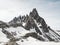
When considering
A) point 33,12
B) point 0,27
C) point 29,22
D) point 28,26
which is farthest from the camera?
point 33,12

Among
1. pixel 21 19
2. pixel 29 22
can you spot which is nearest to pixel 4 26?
pixel 29 22

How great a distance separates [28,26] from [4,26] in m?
21.0

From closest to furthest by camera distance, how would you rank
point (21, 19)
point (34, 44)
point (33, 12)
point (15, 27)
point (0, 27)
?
point (34, 44) → point (0, 27) → point (15, 27) → point (33, 12) → point (21, 19)

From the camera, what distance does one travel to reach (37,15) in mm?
112375

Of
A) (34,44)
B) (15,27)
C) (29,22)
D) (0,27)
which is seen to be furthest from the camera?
(29,22)

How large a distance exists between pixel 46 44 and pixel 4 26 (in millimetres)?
33830

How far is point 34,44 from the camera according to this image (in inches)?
1561

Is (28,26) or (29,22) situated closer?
(28,26)

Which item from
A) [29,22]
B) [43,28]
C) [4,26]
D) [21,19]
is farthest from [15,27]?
[21,19]

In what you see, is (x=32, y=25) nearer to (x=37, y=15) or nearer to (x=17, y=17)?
(x=37, y=15)

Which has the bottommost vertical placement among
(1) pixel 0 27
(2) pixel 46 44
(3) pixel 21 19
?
(2) pixel 46 44

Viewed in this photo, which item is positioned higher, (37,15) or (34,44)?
(37,15)

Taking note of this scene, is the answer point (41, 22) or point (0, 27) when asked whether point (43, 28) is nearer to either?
point (41, 22)

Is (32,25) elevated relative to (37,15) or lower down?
lower down
